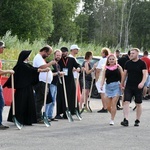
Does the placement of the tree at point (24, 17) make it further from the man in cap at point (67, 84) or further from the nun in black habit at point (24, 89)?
the nun in black habit at point (24, 89)

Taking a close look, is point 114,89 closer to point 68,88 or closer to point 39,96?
point 68,88

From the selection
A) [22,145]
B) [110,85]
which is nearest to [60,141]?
[22,145]

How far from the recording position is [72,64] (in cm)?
1496

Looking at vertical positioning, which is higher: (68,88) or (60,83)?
(60,83)

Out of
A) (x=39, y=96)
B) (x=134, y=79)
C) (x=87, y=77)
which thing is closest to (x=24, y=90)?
(x=39, y=96)

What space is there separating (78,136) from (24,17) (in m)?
60.2

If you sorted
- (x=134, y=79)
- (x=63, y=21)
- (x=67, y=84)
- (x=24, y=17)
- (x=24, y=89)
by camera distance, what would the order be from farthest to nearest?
(x=63, y=21)
(x=24, y=17)
(x=67, y=84)
(x=134, y=79)
(x=24, y=89)

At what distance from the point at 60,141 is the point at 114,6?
99015mm

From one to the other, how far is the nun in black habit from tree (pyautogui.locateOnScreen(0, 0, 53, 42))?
185ft

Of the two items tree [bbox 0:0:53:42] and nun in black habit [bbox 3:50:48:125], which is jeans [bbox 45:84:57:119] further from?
tree [bbox 0:0:53:42]

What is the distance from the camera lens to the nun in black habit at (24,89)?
12.9 m

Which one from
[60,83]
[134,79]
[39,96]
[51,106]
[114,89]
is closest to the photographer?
[39,96]

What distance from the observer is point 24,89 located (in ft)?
42.5

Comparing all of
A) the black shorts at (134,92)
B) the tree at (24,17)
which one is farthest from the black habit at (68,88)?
the tree at (24,17)
